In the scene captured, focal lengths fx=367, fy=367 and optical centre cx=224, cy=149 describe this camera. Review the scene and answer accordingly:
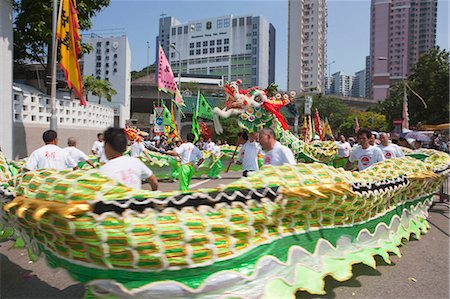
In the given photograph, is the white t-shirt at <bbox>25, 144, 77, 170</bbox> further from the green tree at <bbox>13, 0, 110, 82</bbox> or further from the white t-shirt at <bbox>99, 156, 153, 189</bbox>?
the green tree at <bbox>13, 0, 110, 82</bbox>

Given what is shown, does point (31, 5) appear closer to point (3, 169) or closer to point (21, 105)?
point (21, 105)

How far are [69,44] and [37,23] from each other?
15.4ft

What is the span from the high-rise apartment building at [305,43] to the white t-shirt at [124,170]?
8417cm

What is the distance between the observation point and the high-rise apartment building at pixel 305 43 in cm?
8488

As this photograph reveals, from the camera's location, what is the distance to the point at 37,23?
13.2 metres

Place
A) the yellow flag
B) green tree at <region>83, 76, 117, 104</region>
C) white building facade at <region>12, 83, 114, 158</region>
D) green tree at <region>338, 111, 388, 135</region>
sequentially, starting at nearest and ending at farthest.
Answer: the yellow flag < white building facade at <region>12, 83, 114, 158</region> < green tree at <region>83, 76, 117, 104</region> < green tree at <region>338, 111, 388, 135</region>

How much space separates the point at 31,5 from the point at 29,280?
41.9 feet

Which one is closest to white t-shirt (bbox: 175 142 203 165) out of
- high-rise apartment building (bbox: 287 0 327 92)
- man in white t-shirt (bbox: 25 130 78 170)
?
man in white t-shirt (bbox: 25 130 78 170)

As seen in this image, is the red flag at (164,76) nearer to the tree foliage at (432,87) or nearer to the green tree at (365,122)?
the tree foliage at (432,87)

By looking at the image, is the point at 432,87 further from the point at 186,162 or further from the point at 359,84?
the point at 359,84

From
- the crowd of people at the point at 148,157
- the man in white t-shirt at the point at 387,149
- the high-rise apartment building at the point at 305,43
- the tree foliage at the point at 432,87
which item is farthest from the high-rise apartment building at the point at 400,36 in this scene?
the man in white t-shirt at the point at 387,149

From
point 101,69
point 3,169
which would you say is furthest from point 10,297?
point 101,69

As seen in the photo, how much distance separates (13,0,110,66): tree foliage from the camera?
13.3 metres

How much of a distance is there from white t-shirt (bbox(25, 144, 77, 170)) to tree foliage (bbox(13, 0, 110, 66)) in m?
10.2
